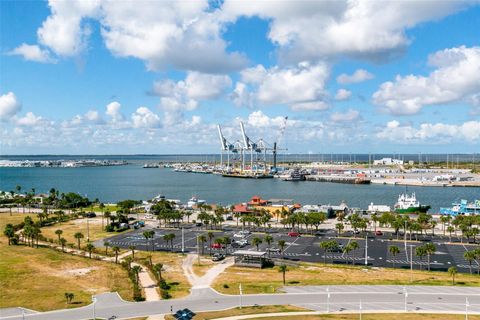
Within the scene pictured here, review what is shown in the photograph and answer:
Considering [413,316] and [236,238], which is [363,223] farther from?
[413,316]

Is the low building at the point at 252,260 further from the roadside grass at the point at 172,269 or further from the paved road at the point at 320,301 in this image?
the paved road at the point at 320,301

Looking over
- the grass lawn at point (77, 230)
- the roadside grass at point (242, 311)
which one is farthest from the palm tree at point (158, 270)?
the grass lawn at point (77, 230)

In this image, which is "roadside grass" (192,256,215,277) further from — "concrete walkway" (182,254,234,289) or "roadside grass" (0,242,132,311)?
"roadside grass" (0,242,132,311)

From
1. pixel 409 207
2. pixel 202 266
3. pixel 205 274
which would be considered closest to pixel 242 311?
pixel 205 274

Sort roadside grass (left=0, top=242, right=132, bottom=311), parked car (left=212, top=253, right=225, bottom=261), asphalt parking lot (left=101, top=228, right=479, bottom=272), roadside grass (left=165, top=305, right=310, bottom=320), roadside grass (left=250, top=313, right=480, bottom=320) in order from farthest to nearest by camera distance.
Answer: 1. parked car (left=212, top=253, right=225, bottom=261)
2. asphalt parking lot (left=101, top=228, right=479, bottom=272)
3. roadside grass (left=0, top=242, right=132, bottom=311)
4. roadside grass (left=165, top=305, right=310, bottom=320)
5. roadside grass (left=250, top=313, right=480, bottom=320)

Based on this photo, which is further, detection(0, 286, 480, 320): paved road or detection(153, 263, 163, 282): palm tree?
detection(153, 263, 163, 282): palm tree

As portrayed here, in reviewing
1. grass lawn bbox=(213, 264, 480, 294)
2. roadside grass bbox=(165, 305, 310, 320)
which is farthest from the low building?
roadside grass bbox=(165, 305, 310, 320)
